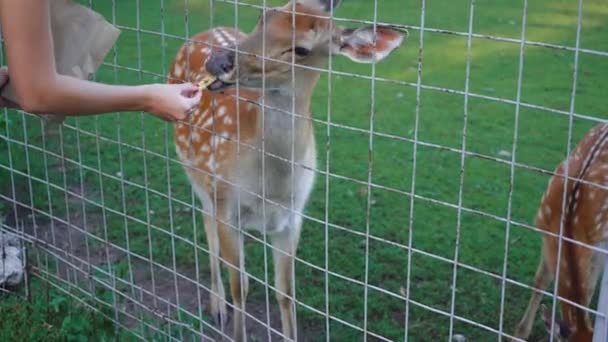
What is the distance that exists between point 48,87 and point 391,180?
3.19m

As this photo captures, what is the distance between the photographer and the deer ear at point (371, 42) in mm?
2330

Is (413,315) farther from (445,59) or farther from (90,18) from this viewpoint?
(445,59)

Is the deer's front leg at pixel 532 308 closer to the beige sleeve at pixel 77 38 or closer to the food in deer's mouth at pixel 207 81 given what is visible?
the food in deer's mouth at pixel 207 81

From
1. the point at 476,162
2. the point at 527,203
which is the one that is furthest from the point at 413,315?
the point at 476,162

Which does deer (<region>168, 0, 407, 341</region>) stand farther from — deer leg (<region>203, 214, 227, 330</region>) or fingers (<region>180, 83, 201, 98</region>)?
fingers (<region>180, 83, 201, 98</region>)

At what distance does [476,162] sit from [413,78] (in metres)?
1.52

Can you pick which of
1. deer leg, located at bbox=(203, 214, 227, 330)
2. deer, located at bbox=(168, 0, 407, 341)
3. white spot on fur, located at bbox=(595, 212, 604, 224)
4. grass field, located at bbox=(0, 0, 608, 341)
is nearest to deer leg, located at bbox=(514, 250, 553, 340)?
grass field, located at bbox=(0, 0, 608, 341)

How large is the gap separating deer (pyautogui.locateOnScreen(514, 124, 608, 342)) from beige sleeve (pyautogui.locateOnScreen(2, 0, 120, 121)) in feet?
4.53

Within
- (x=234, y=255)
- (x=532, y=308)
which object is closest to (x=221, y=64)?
(x=234, y=255)

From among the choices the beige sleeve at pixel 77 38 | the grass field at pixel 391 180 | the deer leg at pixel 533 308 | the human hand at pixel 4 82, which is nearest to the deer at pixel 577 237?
the deer leg at pixel 533 308

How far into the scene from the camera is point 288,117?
3.34 metres

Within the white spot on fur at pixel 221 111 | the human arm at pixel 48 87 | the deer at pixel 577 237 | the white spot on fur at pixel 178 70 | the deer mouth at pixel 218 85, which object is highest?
the human arm at pixel 48 87

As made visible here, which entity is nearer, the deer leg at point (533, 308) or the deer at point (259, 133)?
the deer at point (259, 133)

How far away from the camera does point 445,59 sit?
7129mm
